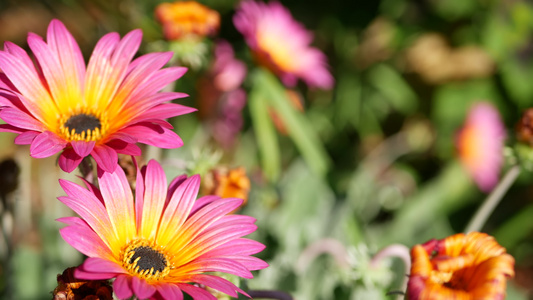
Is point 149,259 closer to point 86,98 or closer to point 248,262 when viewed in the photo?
point 248,262

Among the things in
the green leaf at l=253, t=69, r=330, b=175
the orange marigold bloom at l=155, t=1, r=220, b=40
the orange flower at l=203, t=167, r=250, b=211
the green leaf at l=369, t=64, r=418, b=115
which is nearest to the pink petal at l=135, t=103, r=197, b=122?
the orange flower at l=203, t=167, r=250, b=211

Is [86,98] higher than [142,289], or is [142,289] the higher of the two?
[86,98]

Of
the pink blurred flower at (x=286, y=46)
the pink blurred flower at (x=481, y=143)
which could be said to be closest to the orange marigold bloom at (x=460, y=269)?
the pink blurred flower at (x=286, y=46)

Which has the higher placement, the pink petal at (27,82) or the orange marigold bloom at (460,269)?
the pink petal at (27,82)

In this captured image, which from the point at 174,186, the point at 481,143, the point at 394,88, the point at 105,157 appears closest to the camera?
the point at 105,157

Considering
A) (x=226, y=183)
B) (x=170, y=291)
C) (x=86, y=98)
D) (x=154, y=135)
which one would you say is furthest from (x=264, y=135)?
(x=170, y=291)

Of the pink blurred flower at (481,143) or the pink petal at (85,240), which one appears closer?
the pink petal at (85,240)

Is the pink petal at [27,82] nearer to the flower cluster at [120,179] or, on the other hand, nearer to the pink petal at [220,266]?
the flower cluster at [120,179]
